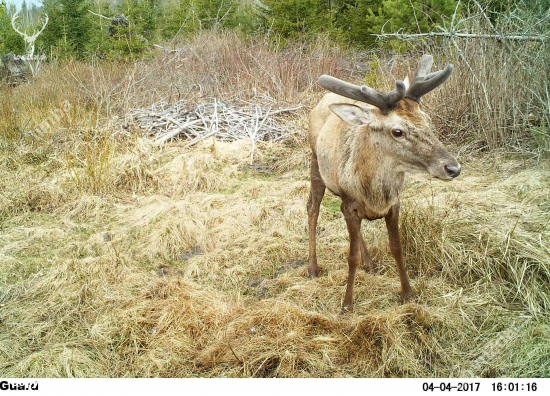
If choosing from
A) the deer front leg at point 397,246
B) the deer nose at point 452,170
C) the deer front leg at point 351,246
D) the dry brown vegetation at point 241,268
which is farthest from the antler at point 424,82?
the dry brown vegetation at point 241,268

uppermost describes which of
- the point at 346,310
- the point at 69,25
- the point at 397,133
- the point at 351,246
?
the point at 69,25

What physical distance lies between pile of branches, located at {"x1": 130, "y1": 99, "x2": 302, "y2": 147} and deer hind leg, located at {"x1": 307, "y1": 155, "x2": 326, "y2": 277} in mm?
3480

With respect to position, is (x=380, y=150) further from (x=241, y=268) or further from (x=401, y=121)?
(x=241, y=268)

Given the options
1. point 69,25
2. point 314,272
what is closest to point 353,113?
point 314,272

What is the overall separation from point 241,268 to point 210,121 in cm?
445

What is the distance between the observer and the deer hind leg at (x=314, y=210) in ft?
14.4

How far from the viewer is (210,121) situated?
8.36 m

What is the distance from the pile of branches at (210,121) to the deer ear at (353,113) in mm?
4545

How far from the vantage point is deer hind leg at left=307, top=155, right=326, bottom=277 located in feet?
14.4

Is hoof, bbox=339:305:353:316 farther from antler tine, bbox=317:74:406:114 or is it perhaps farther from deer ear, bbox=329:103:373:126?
antler tine, bbox=317:74:406:114

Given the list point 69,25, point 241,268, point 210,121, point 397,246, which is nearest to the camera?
point 397,246

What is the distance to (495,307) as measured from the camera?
337 centimetres

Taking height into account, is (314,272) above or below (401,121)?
below
